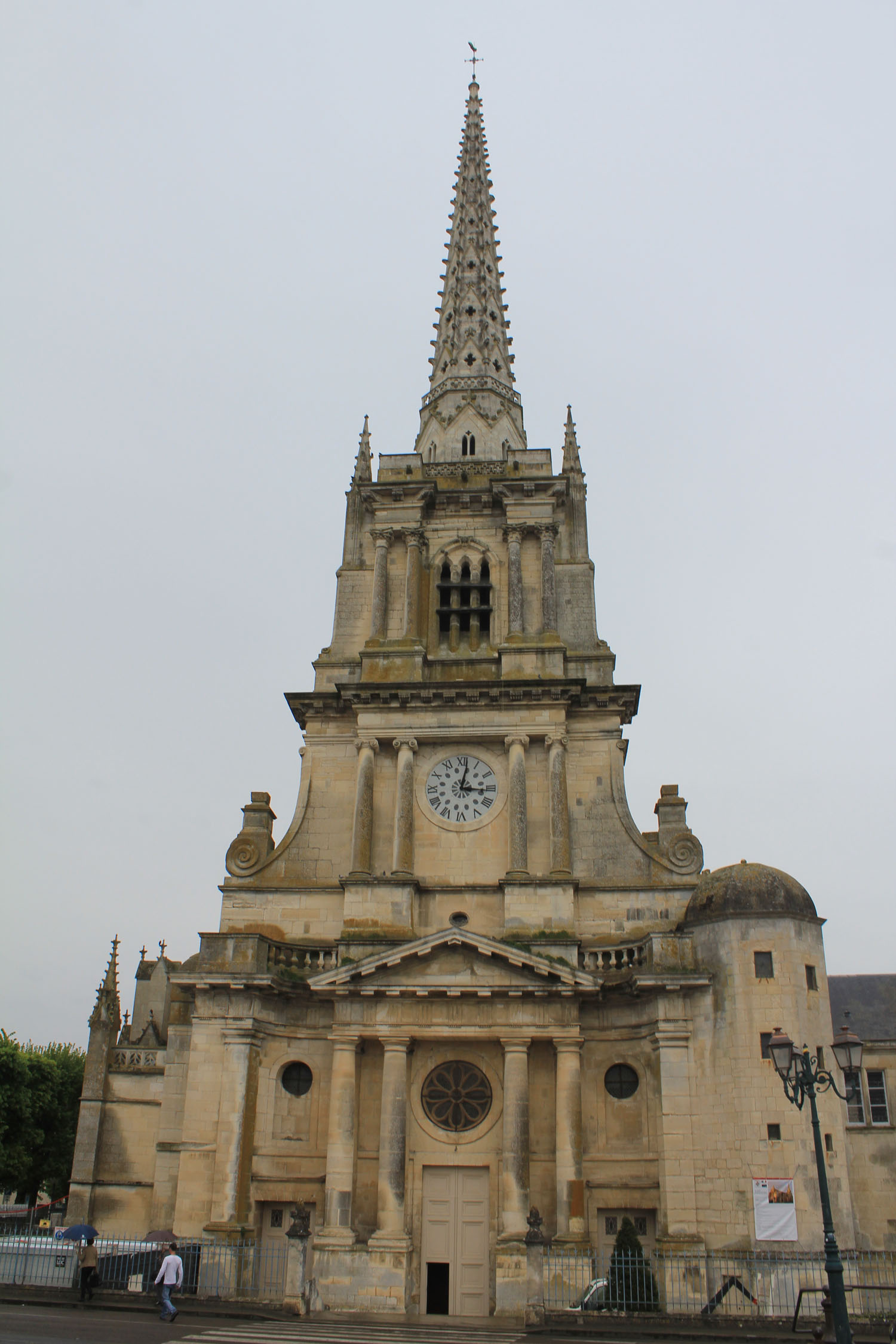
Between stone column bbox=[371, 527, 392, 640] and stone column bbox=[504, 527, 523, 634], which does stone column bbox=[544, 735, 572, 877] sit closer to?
stone column bbox=[504, 527, 523, 634]

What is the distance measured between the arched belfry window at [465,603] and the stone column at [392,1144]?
40.0 ft

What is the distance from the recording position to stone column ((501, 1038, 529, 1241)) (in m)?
24.4

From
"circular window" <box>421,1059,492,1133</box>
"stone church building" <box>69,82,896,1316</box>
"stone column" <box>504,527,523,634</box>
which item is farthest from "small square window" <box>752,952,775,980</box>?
"stone column" <box>504,527,523,634</box>

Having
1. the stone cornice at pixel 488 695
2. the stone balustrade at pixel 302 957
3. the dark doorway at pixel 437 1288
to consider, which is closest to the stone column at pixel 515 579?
the stone cornice at pixel 488 695

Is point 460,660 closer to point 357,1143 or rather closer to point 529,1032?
point 529,1032

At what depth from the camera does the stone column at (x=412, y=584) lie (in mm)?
32250

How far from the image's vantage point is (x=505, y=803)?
29734mm

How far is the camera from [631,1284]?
21.6m

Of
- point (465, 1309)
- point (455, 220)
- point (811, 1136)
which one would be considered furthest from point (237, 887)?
point (455, 220)

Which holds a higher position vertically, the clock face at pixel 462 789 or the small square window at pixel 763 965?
the clock face at pixel 462 789

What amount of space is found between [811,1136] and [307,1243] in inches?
441

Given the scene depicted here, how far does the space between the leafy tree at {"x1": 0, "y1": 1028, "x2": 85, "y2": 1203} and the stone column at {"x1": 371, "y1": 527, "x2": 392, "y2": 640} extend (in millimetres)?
25249

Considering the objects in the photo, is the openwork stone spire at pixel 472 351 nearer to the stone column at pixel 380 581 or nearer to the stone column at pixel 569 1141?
the stone column at pixel 380 581

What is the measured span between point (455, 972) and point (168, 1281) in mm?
9127
